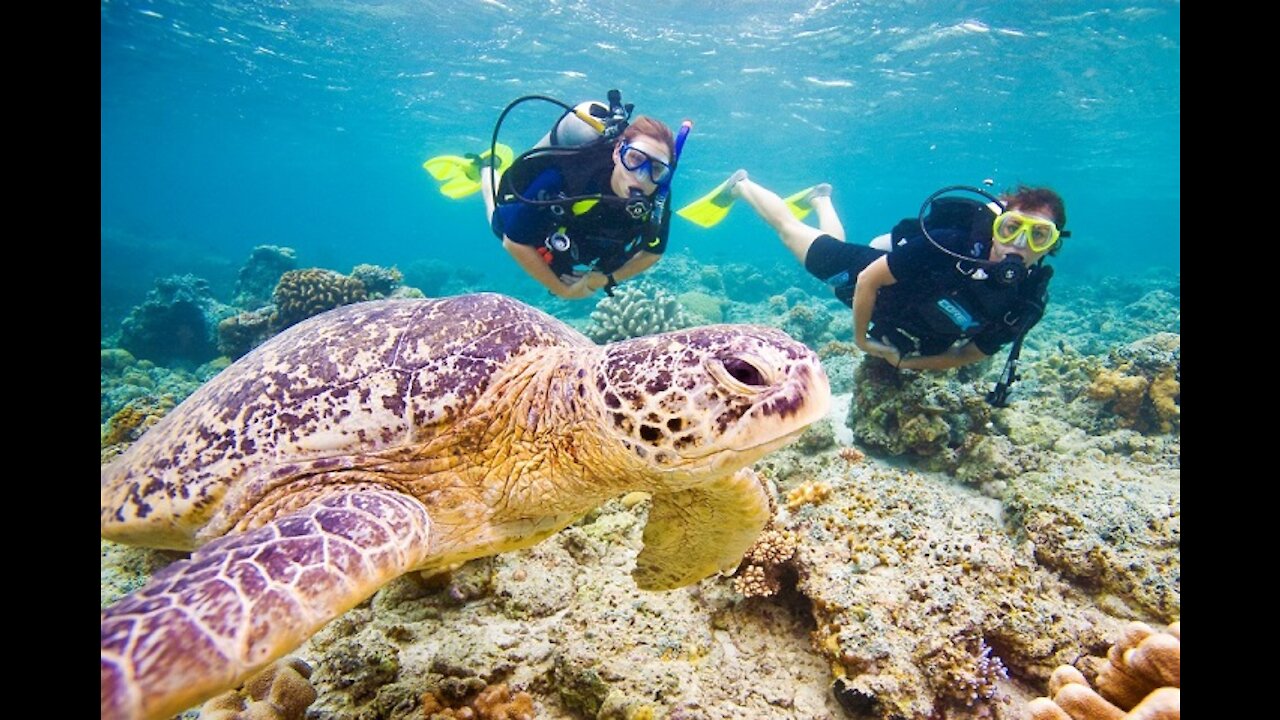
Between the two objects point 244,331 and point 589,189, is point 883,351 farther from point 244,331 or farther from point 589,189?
point 244,331

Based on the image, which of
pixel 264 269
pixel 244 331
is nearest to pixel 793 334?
pixel 244 331

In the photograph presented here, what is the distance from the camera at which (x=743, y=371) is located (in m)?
1.85

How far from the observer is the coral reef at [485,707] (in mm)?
2309

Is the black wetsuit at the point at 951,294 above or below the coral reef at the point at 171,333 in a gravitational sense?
above

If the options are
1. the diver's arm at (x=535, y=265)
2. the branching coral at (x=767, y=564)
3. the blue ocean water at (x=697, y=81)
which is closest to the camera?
the branching coral at (x=767, y=564)

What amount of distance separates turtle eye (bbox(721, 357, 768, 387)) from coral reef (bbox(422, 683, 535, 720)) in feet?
5.85

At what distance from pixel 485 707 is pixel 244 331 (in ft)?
33.2

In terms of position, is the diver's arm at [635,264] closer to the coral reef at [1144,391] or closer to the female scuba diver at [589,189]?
the female scuba diver at [589,189]

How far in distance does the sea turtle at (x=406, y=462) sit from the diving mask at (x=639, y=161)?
2347mm

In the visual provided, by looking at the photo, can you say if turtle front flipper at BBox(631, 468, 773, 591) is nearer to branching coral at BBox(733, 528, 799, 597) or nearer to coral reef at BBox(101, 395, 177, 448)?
branching coral at BBox(733, 528, 799, 597)

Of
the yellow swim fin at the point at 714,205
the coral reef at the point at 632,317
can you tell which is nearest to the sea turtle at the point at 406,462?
the yellow swim fin at the point at 714,205

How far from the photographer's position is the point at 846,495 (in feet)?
11.3

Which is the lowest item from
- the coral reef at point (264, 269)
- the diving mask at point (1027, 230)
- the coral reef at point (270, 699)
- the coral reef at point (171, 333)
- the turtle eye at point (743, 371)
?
the coral reef at point (171, 333)
